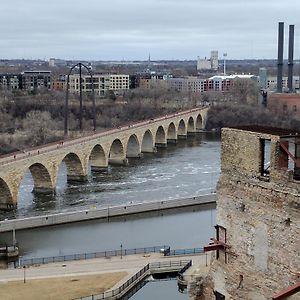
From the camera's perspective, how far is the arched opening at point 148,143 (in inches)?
2741

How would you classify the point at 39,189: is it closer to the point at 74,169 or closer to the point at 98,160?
the point at 74,169

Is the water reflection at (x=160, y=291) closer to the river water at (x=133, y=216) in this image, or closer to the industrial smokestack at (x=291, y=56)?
the river water at (x=133, y=216)

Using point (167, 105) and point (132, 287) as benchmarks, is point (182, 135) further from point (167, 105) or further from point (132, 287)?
point (132, 287)

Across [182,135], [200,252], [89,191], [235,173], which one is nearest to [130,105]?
[182,135]

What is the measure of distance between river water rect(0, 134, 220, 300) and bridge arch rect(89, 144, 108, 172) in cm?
87

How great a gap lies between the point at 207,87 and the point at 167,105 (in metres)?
43.8

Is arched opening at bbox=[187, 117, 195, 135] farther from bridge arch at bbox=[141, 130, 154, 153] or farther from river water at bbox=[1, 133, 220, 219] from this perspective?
river water at bbox=[1, 133, 220, 219]

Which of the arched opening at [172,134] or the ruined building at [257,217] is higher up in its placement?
the ruined building at [257,217]

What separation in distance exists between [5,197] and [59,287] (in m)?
17.9

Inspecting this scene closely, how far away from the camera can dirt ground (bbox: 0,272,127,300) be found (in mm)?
23266

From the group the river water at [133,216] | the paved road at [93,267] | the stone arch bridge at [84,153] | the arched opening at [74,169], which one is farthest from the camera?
the arched opening at [74,169]

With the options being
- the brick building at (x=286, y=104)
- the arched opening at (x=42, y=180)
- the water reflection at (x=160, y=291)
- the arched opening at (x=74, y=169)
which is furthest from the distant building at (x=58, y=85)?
the water reflection at (x=160, y=291)

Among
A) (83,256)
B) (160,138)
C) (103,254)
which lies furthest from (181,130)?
(83,256)

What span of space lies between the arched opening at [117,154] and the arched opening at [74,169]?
9.35 m
